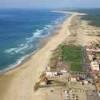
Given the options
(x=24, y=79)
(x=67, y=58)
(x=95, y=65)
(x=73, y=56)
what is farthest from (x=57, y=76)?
(x=73, y=56)

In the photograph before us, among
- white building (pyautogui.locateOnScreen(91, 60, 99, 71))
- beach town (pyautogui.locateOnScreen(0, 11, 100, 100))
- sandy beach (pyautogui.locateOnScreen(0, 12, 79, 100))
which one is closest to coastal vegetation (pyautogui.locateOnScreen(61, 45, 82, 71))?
beach town (pyautogui.locateOnScreen(0, 11, 100, 100))

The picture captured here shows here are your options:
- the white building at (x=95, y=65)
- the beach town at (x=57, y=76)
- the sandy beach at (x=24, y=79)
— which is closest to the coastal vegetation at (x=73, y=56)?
the beach town at (x=57, y=76)

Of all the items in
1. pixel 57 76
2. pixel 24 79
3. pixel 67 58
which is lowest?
pixel 24 79

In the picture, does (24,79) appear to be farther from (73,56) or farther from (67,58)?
(73,56)

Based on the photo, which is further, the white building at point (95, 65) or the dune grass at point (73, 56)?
the dune grass at point (73, 56)

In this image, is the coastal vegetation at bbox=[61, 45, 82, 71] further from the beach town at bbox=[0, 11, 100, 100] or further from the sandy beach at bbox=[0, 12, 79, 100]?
the sandy beach at bbox=[0, 12, 79, 100]

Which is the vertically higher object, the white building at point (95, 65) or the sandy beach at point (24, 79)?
the white building at point (95, 65)

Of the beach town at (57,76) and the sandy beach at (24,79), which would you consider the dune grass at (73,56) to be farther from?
the sandy beach at (24,79)
